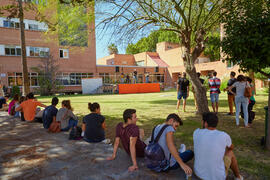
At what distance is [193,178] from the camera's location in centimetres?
283

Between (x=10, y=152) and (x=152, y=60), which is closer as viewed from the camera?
(x=10, y=152)

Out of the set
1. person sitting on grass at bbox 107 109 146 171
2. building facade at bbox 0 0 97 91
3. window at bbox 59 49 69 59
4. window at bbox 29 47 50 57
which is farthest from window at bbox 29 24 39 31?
person sitting on grass at bbox 107 109 146 171

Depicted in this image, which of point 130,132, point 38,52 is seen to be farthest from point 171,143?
point 38,52

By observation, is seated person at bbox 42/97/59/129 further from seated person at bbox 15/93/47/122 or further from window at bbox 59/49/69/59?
window at bbox 59/49/69/59

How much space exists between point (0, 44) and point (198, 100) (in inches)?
1007

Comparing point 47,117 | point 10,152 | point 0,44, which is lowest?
point 10,152

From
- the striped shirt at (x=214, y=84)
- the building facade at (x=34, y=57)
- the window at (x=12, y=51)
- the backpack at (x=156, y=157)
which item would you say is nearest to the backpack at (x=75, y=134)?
the backpack at (x=156, y=157)

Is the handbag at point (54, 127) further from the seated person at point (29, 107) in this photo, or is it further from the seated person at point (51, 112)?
the seated person at point (29, 107)

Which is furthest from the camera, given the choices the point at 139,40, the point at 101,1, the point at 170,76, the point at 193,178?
the point at 170,76

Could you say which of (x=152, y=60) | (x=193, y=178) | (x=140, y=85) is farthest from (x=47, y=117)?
(x=152, y=60)

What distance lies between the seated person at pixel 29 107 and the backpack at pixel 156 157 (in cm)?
523

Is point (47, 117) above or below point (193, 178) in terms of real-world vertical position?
above

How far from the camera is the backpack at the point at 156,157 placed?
9.24ft

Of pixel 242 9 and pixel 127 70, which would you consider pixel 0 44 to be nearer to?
pixel 127 70
